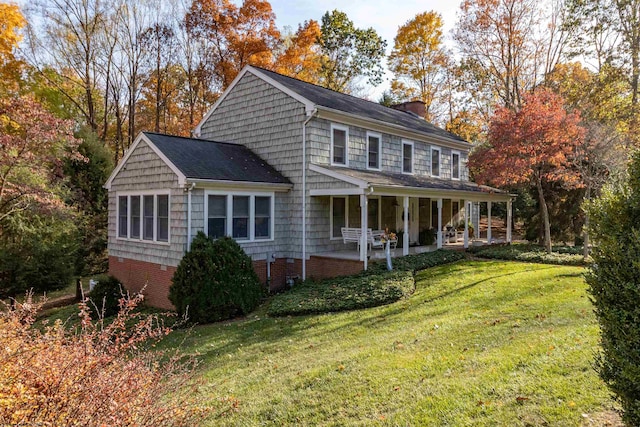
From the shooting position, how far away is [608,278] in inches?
146

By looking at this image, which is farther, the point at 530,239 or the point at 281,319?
the point at 530,239

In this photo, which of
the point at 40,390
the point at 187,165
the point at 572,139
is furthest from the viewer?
the point at 572,139

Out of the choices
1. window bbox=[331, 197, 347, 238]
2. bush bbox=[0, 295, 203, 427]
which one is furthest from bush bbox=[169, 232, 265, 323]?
bush bbox=[0, 295, 203, 427]

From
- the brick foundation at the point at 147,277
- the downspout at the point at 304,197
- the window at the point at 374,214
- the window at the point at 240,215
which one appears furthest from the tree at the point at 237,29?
the brick foundation at the point at 147,277

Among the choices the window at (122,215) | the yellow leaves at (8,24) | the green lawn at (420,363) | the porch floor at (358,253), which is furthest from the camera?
the yellow leaves at (8,24)

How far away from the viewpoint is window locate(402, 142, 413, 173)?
18.3 meters

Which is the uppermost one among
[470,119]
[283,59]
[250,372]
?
[283,59]

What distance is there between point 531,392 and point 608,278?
5.93ft

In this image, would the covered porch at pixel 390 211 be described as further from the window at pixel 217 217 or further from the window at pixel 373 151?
the window at pixel 217 217

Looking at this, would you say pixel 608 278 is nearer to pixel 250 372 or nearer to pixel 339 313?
pixel 250 372

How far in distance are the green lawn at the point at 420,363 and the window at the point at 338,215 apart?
5.33 meters

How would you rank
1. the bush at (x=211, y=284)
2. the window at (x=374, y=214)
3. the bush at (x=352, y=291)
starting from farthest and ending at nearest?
the window at (x=374, y=214), the bush at (x=211, y=284), the bush at (x=352, y=291)

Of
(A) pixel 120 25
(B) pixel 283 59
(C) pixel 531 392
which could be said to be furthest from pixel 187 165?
(A) pixel 120 25

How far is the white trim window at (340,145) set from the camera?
1531 cm
